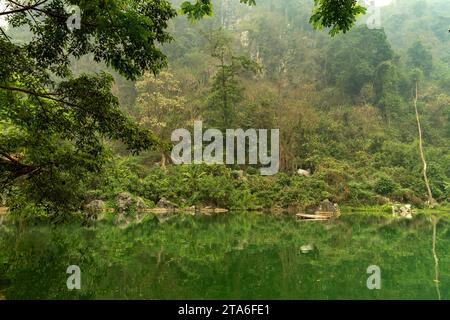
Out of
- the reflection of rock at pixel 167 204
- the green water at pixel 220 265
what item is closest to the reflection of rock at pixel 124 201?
the reflection of rock at pixel 167 204

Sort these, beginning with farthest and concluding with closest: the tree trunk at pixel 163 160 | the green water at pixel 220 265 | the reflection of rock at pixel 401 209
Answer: the tree trunk at pixel 163 160
the reflection of rock at pixel 401 209
the green water at pixel 220 265

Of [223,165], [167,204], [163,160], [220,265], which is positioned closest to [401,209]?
[223,165]

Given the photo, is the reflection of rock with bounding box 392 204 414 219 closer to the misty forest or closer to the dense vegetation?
the misty forest

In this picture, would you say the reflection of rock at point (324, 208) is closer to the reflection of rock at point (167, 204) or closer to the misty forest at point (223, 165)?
the misty forest at point (223, 165)

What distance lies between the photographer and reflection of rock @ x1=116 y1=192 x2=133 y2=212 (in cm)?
1912

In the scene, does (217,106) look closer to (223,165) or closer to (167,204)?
(223,165)

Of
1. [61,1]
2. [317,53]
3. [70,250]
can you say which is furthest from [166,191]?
[317,53]

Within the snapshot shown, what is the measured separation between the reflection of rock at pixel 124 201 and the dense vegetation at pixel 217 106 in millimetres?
344

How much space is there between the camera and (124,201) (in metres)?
19.3

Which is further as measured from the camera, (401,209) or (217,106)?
(217,106)

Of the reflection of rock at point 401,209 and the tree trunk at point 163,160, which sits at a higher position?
the tree trunk at point 163,160

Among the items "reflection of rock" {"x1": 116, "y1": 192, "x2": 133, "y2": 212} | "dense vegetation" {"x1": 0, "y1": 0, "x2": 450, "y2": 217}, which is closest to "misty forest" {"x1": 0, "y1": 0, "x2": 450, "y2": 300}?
"dense vegetation" {"x1": 0, "y1": 0, "x2": 450, "y2": 217}

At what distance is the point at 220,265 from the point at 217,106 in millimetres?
18918

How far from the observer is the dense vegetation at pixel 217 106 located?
16.3 ft
